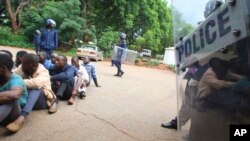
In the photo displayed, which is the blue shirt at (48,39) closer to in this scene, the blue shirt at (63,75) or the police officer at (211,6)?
the blue shirt at (63,75)

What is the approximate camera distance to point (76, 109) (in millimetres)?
6230

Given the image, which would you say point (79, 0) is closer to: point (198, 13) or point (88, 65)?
point (88, 65)

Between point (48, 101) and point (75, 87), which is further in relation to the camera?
point (75, 87)

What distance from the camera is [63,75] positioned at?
6.39 metres

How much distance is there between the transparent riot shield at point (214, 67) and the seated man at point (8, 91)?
2.43 m

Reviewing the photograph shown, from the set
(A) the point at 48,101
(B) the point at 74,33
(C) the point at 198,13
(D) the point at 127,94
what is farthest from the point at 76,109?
(B) the point at 74,33

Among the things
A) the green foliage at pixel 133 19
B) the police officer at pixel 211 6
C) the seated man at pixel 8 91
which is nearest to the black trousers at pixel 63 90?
the seated man at pixel 8 91

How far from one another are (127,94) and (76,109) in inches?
111

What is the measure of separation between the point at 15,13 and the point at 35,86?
28.5m

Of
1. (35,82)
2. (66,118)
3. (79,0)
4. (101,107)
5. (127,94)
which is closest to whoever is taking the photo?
(35,82)

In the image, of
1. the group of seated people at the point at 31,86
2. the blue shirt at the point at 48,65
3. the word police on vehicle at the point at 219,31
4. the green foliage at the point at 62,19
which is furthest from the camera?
the green foliage at the point at 62,19

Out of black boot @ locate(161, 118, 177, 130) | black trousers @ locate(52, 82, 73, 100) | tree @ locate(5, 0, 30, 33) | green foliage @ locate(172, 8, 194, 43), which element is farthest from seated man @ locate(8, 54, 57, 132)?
tree @ locate(5, 0, 30, 33)

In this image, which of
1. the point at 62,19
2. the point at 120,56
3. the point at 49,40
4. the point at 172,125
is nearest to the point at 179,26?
the point at 172,125

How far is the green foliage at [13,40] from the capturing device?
93.4 ft
